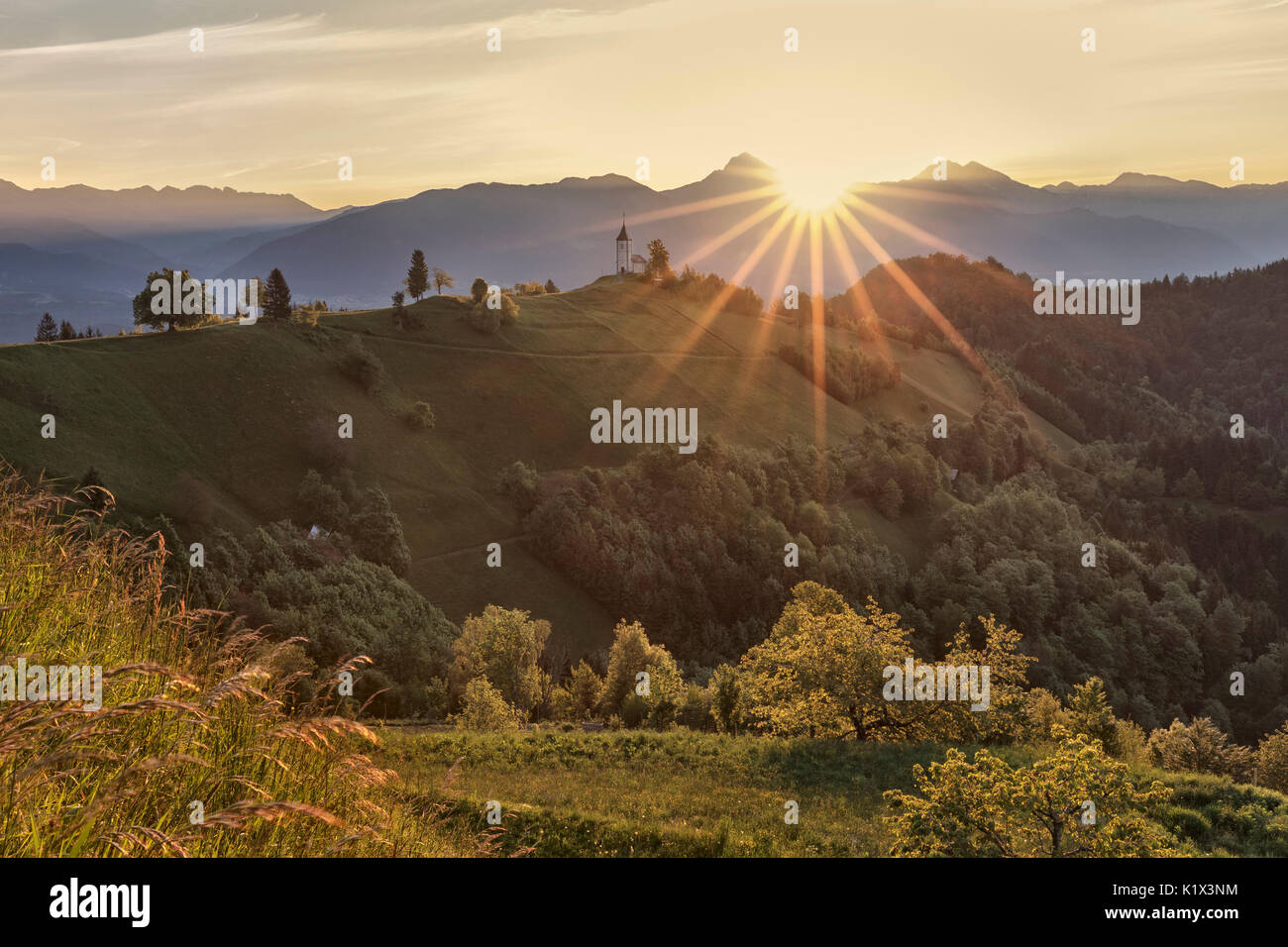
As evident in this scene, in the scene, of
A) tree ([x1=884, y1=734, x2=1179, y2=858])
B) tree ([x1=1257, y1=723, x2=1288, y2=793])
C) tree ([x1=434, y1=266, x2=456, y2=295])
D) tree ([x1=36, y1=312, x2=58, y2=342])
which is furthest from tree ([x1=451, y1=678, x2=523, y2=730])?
tree ([x1=434, y1=266, x2=456, y2=295])

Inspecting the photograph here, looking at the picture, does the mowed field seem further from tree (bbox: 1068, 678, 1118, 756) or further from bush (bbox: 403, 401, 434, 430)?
tree (bbox: 1068, 678, 1118, 756)

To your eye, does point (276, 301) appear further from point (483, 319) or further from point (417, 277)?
point (483, 319)

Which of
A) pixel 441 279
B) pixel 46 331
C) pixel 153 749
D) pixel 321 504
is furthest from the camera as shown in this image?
pixel 441 279

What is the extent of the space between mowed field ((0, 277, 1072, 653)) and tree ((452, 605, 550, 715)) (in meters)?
28.9

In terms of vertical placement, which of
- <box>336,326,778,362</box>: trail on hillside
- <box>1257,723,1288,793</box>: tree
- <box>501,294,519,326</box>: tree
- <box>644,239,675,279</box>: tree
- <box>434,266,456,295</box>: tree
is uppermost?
<box>644,239,675,279</box>: tree

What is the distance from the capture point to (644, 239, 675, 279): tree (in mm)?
193875

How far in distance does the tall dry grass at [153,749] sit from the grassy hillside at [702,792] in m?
6.58

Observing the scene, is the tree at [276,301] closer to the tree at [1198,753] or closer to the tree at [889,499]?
the tree at [889,499]

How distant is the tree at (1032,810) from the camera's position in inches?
468

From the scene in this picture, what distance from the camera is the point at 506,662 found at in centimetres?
6288

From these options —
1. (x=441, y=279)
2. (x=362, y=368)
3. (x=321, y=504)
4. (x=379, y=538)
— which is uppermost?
(x=441, y=279)

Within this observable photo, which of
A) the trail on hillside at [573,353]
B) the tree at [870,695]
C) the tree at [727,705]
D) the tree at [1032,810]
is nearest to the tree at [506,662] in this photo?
the tree at [727,705]

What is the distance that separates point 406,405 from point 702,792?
99430 mm

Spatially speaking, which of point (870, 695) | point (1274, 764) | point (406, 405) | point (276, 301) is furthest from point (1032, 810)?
point (276, 301)
